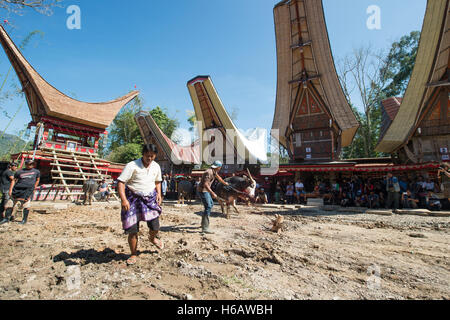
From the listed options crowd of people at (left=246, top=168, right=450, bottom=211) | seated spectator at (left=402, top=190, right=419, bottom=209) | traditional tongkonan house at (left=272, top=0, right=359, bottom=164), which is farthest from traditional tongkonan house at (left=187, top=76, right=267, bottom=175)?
seated spectator at (left=402, top=190, right=419, bottom=209)

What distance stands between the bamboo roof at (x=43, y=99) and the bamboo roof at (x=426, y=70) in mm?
22287

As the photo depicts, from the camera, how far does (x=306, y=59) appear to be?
14156 millimetres

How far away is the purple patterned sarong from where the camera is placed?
2.87 m

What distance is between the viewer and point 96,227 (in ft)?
17.3

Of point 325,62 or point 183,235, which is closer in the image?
point 183,235

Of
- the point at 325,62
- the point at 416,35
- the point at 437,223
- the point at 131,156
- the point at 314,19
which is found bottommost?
the point at 437,223

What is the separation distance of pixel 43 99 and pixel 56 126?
219 cm

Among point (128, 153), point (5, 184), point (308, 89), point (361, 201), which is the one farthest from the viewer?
point (128, 153)

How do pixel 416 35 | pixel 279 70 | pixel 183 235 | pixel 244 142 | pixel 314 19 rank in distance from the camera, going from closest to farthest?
pixel 183 235
pixel 314 19
pixel 279 70
pixel 244 142
pixel 416 35

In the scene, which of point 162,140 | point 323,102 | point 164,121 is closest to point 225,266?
→ point 323,102

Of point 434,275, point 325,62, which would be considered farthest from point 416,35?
point 434,275

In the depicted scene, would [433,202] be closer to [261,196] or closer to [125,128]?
[261,196]
